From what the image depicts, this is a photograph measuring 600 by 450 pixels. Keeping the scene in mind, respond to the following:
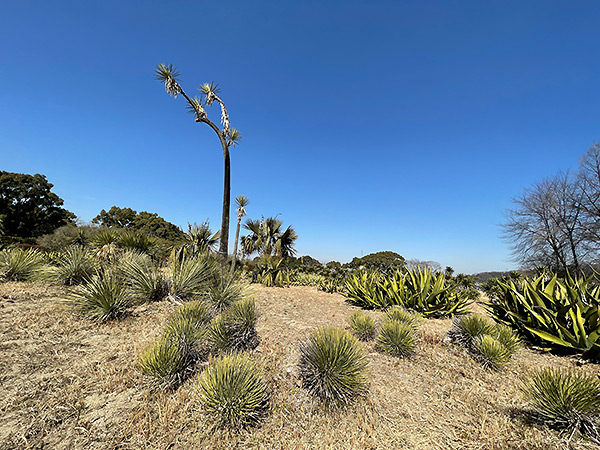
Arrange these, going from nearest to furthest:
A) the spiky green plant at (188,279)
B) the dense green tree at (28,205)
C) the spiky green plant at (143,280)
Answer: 1. the spiky green plant at (143,280)
2. the spiky green plant at (188,279)
3. the dense green tree at (28,205)

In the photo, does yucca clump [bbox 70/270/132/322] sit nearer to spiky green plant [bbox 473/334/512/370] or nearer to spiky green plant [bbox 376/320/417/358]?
spiky green plant [bbox 376/320/417/358]

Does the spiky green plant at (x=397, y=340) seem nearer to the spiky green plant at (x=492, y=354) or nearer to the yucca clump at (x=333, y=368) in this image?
the spiky green plant at (x=492, y=354)

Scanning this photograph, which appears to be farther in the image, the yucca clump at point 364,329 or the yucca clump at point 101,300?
the yucca clump at point 364,329

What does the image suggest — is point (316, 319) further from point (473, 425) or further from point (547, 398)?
point (547, 398)

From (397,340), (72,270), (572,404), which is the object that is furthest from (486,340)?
(72,270)

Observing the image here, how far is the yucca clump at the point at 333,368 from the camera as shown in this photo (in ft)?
9.89

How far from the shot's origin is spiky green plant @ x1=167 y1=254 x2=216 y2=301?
596cm

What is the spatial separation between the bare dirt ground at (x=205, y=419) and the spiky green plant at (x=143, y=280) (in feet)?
3.62

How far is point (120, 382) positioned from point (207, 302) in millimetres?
2568

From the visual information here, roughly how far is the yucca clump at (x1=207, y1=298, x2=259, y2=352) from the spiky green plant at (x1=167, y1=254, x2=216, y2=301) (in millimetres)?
2188

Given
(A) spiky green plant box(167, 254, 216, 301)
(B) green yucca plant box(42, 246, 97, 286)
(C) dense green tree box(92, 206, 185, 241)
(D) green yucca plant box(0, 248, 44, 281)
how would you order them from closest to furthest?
(A) spiky green plant box(167, 254, 216, 301), (B) green yucca plant box(42, 246, 97, 286), (D) green yucca plant box(0, 248, 44, 281), (C) dense green tree box(92, 206, 185, 241)

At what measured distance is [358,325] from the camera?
5.16 m

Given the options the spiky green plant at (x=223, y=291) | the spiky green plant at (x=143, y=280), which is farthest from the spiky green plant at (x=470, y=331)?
the spiky green plant at (x=143, y=280)

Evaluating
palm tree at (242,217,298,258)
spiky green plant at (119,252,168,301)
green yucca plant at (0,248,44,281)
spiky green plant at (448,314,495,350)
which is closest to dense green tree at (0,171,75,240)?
palm tree at (242,217,298,258)
